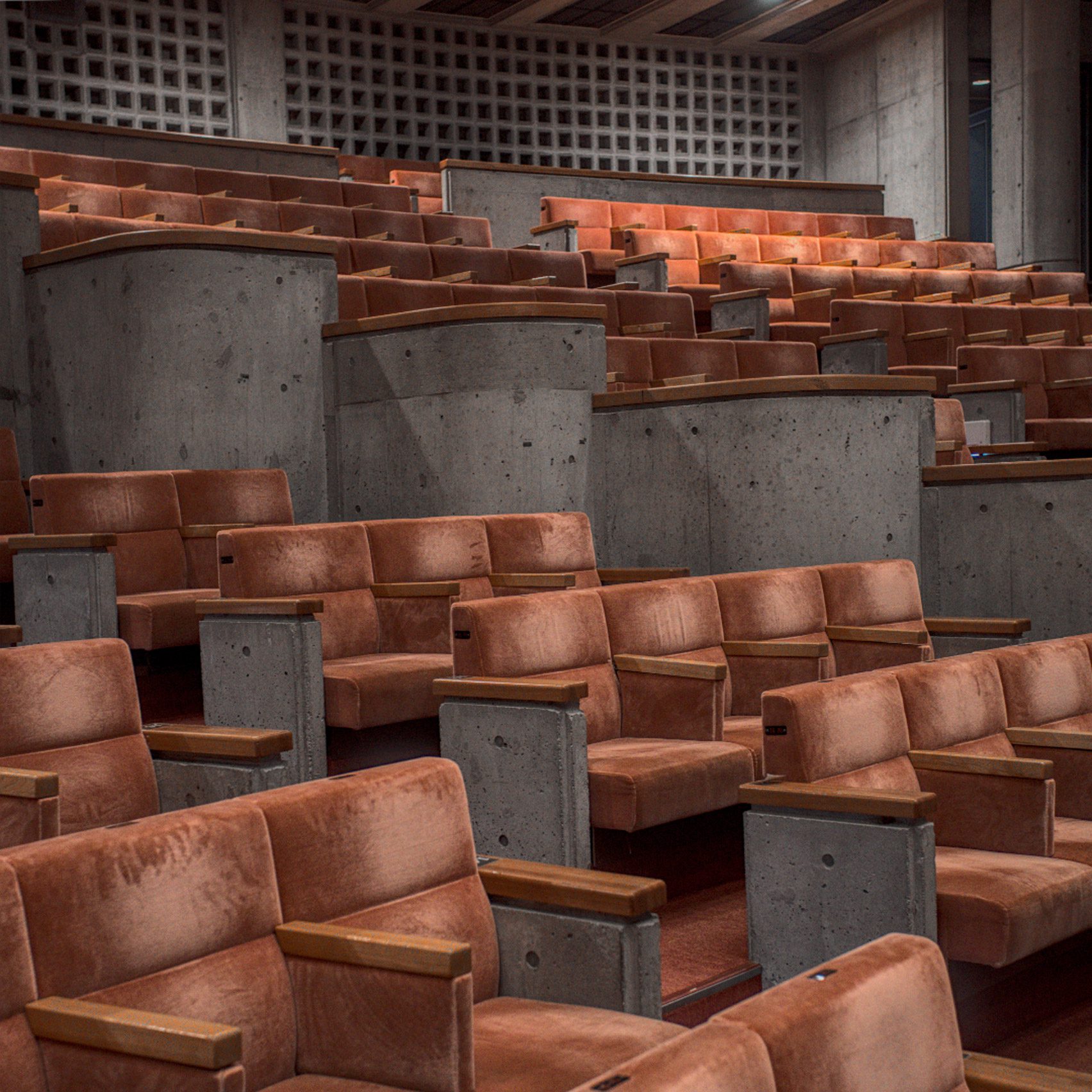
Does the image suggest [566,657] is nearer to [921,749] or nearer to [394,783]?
[921,749]

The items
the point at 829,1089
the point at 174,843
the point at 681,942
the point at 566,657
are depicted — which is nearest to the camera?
the point at 829,1089

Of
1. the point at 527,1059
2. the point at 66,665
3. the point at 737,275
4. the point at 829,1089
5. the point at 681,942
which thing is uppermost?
the point at 737,275

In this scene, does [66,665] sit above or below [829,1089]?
above

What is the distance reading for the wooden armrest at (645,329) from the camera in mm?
3547

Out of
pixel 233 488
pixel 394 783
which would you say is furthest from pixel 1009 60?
pixel 394 783

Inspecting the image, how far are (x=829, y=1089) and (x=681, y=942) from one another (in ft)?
2.82

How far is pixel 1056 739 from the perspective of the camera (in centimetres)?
165

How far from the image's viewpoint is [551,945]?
3.55ft

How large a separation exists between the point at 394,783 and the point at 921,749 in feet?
2.41

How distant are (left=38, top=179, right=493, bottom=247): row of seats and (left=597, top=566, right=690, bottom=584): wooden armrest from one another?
1.35 meters

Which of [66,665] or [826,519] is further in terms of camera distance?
[826,519]

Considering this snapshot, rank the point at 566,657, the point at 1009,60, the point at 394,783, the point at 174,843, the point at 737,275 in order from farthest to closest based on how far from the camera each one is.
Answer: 1. the point at 1009,60
2. the point at 737,275
3. the point at 566,657
4. the point at 394,783
5. the point at 174,843

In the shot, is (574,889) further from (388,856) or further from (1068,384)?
(1068,384)

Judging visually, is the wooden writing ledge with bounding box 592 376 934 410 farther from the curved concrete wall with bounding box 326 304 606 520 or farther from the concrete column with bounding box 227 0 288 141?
the concrete column with bounding box 227 0 288 141
